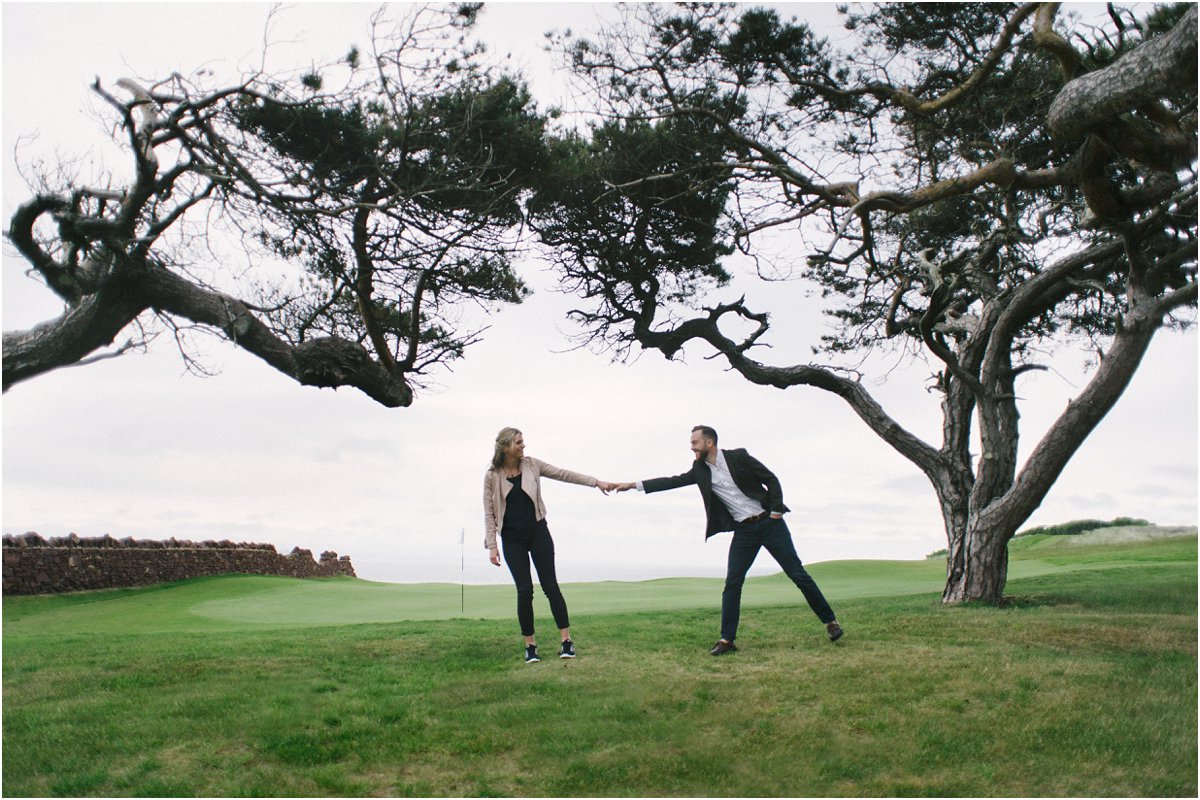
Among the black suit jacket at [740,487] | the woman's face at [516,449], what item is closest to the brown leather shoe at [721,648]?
the black suit jacket at [740,487]

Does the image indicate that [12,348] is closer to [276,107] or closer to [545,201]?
[276,107]

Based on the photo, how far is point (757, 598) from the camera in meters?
16.7

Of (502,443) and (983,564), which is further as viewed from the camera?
(983,564)

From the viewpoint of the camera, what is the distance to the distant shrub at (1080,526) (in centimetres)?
3412

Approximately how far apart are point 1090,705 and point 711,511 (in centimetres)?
346

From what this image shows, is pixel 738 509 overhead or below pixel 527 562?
overhead

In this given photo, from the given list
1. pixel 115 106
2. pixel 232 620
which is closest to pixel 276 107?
pixel 115 106

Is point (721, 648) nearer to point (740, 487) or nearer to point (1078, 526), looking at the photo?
point (740, 487)

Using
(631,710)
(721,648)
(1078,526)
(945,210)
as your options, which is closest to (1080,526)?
(1078,526)

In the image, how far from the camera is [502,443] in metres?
8.55

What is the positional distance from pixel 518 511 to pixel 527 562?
0.49 m

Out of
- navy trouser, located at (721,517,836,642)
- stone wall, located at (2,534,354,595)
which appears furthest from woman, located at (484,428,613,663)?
stone wall, located at (2,534,354,595)

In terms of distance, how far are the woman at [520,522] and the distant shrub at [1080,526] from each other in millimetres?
31149

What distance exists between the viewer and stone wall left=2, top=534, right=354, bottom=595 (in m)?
19.6
